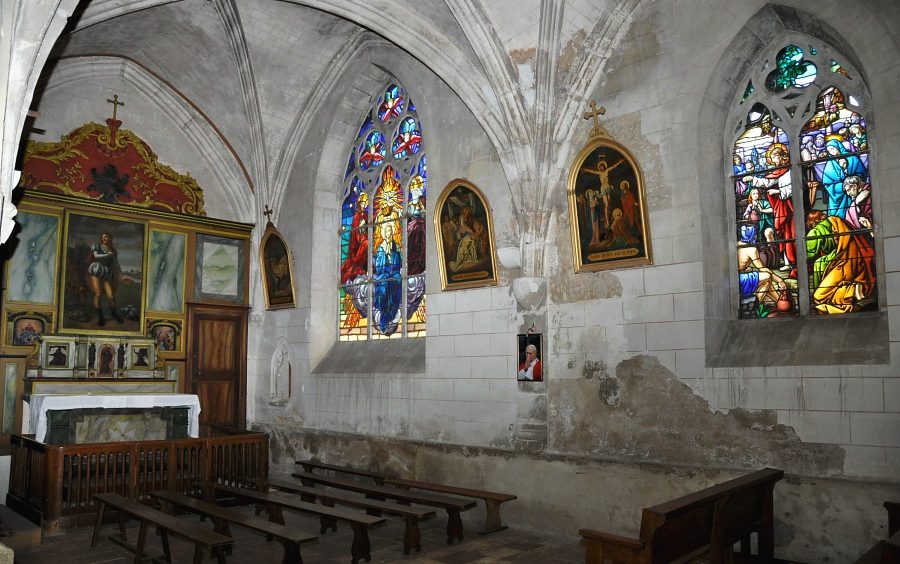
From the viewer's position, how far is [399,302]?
9828mm

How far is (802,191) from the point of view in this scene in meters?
6.64

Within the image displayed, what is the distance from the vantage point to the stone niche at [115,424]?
8219mm

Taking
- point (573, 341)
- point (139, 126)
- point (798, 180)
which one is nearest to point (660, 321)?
point (573, 341)

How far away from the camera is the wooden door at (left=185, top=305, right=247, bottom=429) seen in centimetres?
1091

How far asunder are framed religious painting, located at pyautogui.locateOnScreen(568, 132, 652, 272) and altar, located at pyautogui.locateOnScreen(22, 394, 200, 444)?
520cm

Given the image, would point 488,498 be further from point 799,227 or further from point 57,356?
point 57,356

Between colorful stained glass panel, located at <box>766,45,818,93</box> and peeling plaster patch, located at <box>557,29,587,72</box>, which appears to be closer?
colorful stained glass panel, located at <box>766,45,818,93</box>

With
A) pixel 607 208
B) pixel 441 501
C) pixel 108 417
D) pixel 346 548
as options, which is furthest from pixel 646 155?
pixel 108 417

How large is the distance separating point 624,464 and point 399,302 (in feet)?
13.1

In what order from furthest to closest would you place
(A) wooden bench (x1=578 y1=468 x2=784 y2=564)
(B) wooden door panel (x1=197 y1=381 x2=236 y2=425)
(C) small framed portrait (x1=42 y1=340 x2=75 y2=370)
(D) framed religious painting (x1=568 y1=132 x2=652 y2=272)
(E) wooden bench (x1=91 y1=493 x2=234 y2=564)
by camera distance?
(B) wooden door panel (x1=197 y1=381 x2=236 y2=425), (C) small framed portrait (x1=42 y1=340 x2=75 y2=370), (D) framed religious painting (x1=568 y1=132 x2=652 y2=272), (E) wooden bench (x1=91 y1=493 x2=234 y2=564), (A) wooden bench (x1=578 y1=468 x2=784 y2=564)

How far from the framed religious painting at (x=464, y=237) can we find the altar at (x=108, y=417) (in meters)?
3.62

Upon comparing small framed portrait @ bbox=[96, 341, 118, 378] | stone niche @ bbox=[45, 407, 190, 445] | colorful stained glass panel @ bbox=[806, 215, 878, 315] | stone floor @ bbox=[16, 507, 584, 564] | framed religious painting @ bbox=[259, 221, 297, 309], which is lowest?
stone floor @ bbox=[16, 507, 584, 564]

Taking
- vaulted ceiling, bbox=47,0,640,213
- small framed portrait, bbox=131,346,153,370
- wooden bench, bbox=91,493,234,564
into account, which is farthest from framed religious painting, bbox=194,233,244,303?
wooden bench, bbox=91,493,234,564

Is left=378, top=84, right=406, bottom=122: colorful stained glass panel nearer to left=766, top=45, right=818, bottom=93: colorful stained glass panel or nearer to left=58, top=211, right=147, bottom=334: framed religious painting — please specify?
left=58, top=211, right=147, bottom=334: framed religious painting
